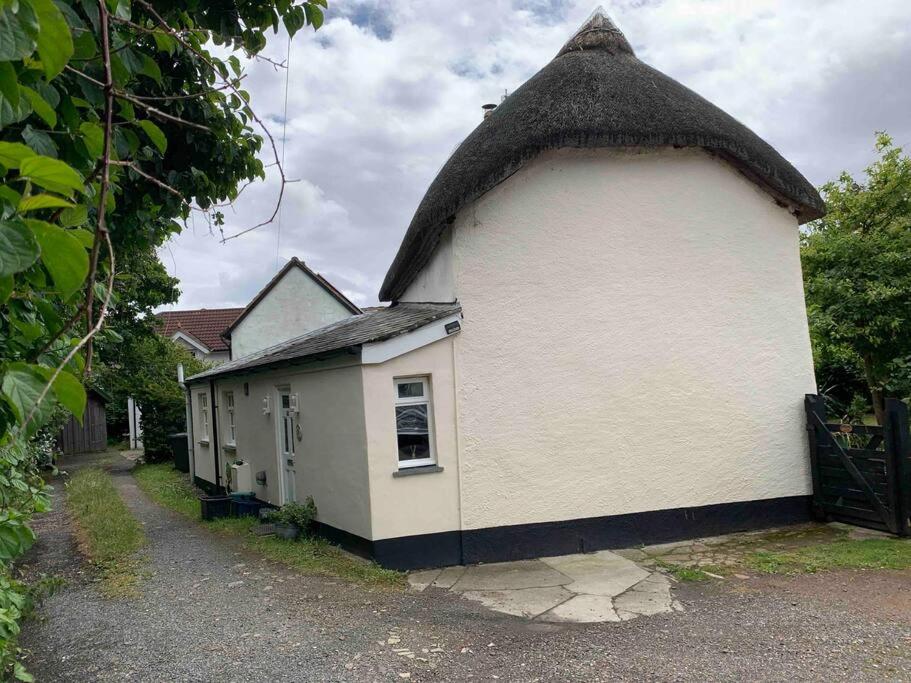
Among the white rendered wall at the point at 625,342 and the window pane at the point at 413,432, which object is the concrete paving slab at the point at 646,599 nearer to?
the white rendered wall at the point at 625,342

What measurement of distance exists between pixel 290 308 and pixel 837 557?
20.8m

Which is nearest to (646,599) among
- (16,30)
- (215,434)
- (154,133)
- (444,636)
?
(444,636)

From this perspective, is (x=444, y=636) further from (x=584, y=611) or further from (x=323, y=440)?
(x=323, y=440)

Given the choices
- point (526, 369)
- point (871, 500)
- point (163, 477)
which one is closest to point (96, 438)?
point (163, 477)

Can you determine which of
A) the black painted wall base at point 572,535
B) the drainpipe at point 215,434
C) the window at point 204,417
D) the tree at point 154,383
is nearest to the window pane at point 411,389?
the black painted wall base at point 572,535

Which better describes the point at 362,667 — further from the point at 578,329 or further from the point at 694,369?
the point at 694,369

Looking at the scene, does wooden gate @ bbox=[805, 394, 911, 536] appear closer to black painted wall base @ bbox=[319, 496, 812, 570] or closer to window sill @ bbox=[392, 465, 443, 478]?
black painted wall base @ bbox=[319, 496, 812, 570]

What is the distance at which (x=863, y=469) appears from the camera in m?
8.84

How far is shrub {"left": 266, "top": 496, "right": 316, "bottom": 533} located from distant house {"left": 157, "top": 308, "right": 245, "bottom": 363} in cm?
2327

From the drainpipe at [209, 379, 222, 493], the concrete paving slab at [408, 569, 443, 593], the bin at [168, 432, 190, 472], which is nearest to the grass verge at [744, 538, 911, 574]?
the concrete paving slab at [408, 569, 443, 593]

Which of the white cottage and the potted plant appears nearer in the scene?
the white cottage

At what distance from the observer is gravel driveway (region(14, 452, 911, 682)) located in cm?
512

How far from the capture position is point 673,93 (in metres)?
9.69

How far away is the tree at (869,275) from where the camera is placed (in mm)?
13672
